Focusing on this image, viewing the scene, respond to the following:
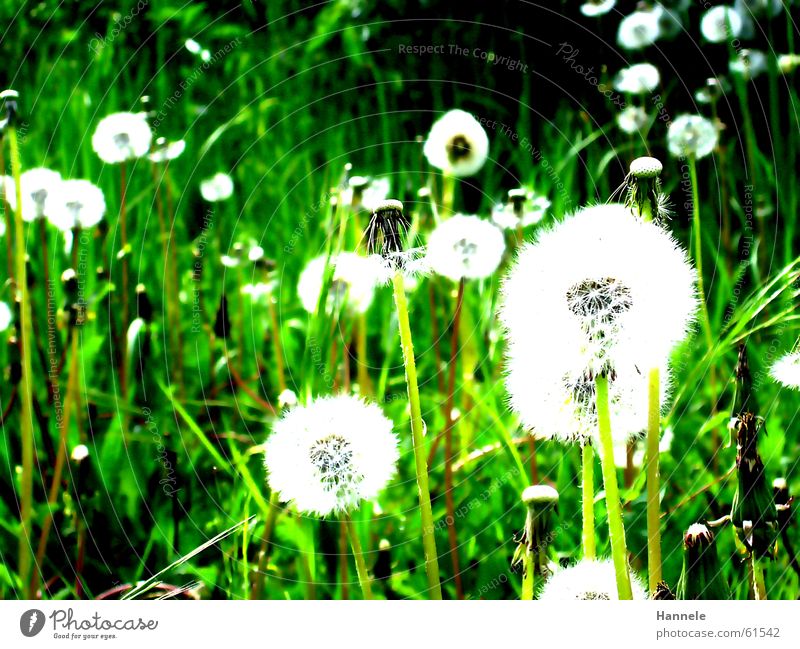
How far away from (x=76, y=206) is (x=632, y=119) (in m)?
0.64

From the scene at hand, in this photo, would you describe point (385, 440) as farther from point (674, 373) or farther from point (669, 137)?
point (669, 137)

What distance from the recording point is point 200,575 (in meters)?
0.88

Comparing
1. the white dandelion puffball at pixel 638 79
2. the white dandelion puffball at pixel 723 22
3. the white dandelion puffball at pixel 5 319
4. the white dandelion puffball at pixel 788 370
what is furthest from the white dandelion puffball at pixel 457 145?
the white dandelion puffball at pixel 5 319

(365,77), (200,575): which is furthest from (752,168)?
(200,575)

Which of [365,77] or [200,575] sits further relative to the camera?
[365,77]

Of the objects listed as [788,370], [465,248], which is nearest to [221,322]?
[465,248]

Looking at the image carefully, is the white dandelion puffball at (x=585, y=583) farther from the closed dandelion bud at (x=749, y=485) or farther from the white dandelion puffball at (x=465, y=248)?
the white dandelion puffball at (x=465, y=248)

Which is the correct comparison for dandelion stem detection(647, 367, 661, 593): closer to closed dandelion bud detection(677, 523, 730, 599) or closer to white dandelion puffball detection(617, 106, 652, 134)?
closed dandelion bud detection(677, 523, 730, 599)

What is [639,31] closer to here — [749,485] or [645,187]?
[645,187]

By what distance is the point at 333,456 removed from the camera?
0.77 meters

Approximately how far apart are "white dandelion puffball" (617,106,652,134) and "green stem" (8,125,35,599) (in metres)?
0.67

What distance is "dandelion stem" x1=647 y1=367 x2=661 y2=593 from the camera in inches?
26.9

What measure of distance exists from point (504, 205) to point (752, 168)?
29cm
